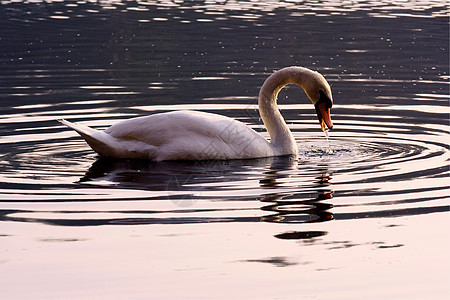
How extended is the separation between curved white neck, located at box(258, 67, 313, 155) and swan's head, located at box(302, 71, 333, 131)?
0.21 feet

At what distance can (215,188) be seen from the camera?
960 cm

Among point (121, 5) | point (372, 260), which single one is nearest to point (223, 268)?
point (372, 260)

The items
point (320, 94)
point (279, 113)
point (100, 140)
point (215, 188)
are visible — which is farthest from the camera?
point (279, 113)

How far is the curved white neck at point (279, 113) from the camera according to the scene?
465 inches

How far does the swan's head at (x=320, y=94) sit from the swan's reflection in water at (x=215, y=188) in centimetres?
78

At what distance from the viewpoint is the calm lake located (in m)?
6.67

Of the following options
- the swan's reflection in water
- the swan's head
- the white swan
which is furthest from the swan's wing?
the swan's head

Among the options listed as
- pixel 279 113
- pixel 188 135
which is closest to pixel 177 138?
pixel 188 135

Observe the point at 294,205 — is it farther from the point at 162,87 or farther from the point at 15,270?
the point at 162,87

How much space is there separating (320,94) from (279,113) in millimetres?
581

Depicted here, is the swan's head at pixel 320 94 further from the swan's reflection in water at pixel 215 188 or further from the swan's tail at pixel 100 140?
the swan's tail at pixel 100 140

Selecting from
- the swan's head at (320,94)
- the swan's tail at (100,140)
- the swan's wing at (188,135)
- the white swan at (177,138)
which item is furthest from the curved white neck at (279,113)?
the swan's tail at (100,140)

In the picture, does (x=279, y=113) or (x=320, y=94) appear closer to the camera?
(x=320, y=94)

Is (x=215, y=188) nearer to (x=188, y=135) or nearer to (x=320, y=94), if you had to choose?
(x=188, y=135)
